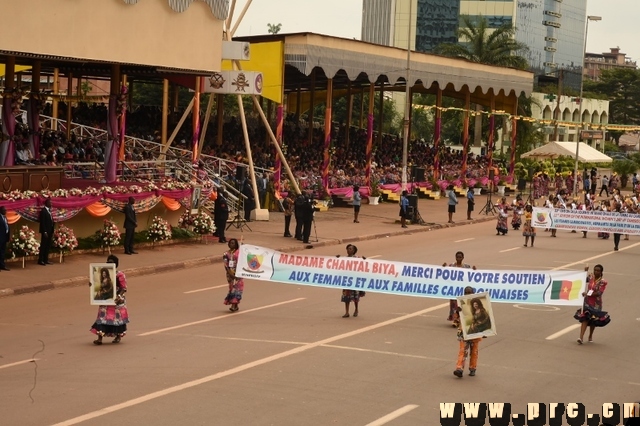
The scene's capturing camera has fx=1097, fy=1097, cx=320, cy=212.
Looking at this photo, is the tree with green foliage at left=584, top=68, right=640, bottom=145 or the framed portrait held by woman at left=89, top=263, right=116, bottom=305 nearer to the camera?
the framed portrait held by woman at left=89, top=263, right=116, bottom=305

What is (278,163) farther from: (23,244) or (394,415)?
(394,415)

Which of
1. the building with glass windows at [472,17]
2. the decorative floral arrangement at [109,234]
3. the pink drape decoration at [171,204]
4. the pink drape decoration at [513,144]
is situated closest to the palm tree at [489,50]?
the pink drape decoration at [513,144]

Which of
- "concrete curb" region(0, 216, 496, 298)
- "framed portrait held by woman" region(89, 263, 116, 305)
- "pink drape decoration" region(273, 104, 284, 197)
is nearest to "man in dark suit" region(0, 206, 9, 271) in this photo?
"concrete curb" region(0, 216, 496, 298)

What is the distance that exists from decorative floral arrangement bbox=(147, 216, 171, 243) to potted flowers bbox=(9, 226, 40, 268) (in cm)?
542

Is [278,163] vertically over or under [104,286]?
over

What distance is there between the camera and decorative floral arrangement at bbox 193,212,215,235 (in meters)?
33.9

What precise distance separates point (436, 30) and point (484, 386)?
137 meters

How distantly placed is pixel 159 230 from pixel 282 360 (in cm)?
1601

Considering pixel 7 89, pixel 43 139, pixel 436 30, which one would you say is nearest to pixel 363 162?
pixel 43 139

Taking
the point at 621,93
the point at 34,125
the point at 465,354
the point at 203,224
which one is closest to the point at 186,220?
the point at 203,224

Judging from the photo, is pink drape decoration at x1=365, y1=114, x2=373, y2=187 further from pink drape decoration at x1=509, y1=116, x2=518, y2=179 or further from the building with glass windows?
the building with glass windows

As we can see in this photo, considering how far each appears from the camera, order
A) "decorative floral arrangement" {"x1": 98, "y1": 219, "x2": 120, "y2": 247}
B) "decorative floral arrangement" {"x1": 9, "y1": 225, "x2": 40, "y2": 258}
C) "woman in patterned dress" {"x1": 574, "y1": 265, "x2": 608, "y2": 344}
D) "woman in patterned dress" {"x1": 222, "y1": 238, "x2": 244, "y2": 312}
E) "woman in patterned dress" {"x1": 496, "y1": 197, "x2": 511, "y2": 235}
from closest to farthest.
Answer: "woman in patterned dress" {"x1": 574, "y1": 265, "x2": 608, "y2": 344} → "woman in patterned dress" {"x1": 222, "y1": 238, "x2": 244, "y2": 312} → "decorative floral arrangement" {"x1": 9, "y1": 225, "x2": 40, "y2": 258} → "decorative floral arrangement" {"x1": 98, "y1": 219, "x2": 120, "y2": 247} → "woman in patterned dress" {"x1": 496, "y1": 197, "x2": 511, "y2": 235}

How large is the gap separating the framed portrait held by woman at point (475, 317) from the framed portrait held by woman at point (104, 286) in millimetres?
5516

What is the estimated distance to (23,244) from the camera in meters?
26.3
